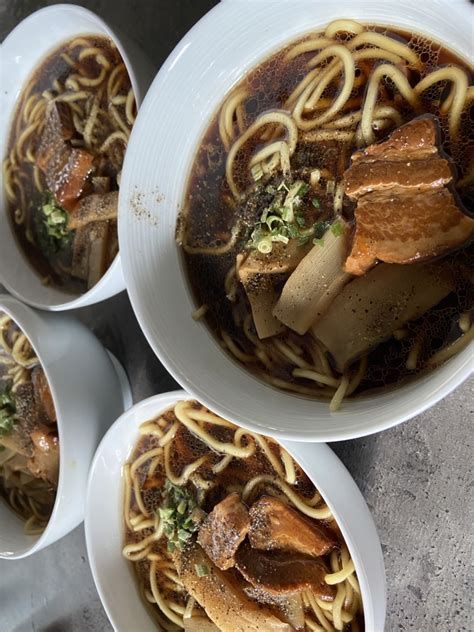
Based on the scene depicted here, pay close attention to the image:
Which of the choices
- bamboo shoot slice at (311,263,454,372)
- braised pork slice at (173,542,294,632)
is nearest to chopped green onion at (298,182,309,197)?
bamboo shoot slice at (311,263,454,372)

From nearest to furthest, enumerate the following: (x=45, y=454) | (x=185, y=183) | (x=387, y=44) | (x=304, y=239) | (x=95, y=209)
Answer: (x=387, y=44) < (x=304, y=239) < (x=185, y=183) < (x=95, y=209) < (x=45, y=454)

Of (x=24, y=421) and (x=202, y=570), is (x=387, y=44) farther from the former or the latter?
(x=24, y=421)

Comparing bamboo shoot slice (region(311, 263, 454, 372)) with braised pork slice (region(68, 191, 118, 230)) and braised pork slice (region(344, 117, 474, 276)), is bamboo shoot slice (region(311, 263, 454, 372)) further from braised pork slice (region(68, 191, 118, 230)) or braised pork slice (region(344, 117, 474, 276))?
braised pork slice (region(68, 191, 118, 230))

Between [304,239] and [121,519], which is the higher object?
[304,239]

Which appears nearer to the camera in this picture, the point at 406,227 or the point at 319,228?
the point at 406,227

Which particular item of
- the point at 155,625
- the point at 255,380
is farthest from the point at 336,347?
the point at 155,625

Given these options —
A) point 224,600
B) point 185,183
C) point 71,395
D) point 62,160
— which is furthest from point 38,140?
point 224,600

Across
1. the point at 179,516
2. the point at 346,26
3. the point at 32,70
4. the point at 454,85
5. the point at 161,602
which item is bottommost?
the point at 161,602
